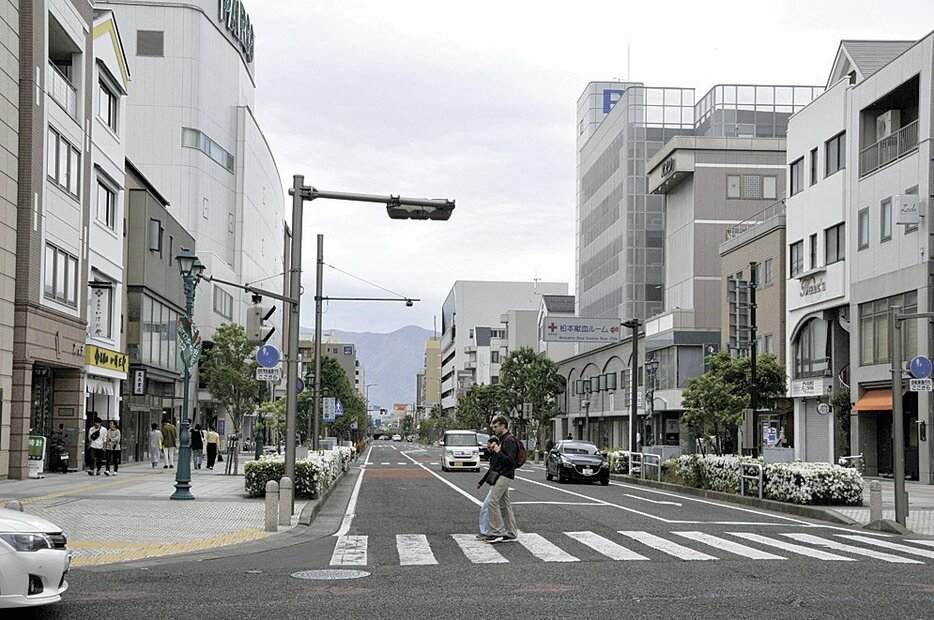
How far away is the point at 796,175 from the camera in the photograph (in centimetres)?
4919

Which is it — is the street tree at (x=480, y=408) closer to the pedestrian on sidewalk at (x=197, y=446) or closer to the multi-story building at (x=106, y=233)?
the pedestrian on sidewalk at (x=197, y=446)

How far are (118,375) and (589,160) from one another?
191ft

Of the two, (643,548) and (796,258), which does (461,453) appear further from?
(643,548)

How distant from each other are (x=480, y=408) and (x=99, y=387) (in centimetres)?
6547

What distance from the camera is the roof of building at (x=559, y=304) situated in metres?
110

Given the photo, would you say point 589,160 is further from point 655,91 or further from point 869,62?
point 869,62

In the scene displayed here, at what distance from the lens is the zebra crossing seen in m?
13.9

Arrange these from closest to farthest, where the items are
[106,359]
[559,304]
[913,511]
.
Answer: [913,511] < [106,359] < [559,304]

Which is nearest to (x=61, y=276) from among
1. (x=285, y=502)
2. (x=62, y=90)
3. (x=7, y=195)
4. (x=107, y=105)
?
(x=7, y=195)

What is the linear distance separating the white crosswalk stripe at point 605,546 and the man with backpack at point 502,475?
3.72 ft

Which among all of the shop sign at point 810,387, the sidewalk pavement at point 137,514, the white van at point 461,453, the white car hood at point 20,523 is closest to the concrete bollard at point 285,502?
the sidewalk pavement at point 137,514

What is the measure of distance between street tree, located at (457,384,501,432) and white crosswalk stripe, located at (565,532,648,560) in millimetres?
74123

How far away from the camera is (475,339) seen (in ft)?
562

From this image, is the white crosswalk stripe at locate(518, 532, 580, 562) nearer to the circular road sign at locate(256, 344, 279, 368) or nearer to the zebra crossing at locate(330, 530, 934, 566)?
the zebra crossing at locate(330, 530, 934, 566)
